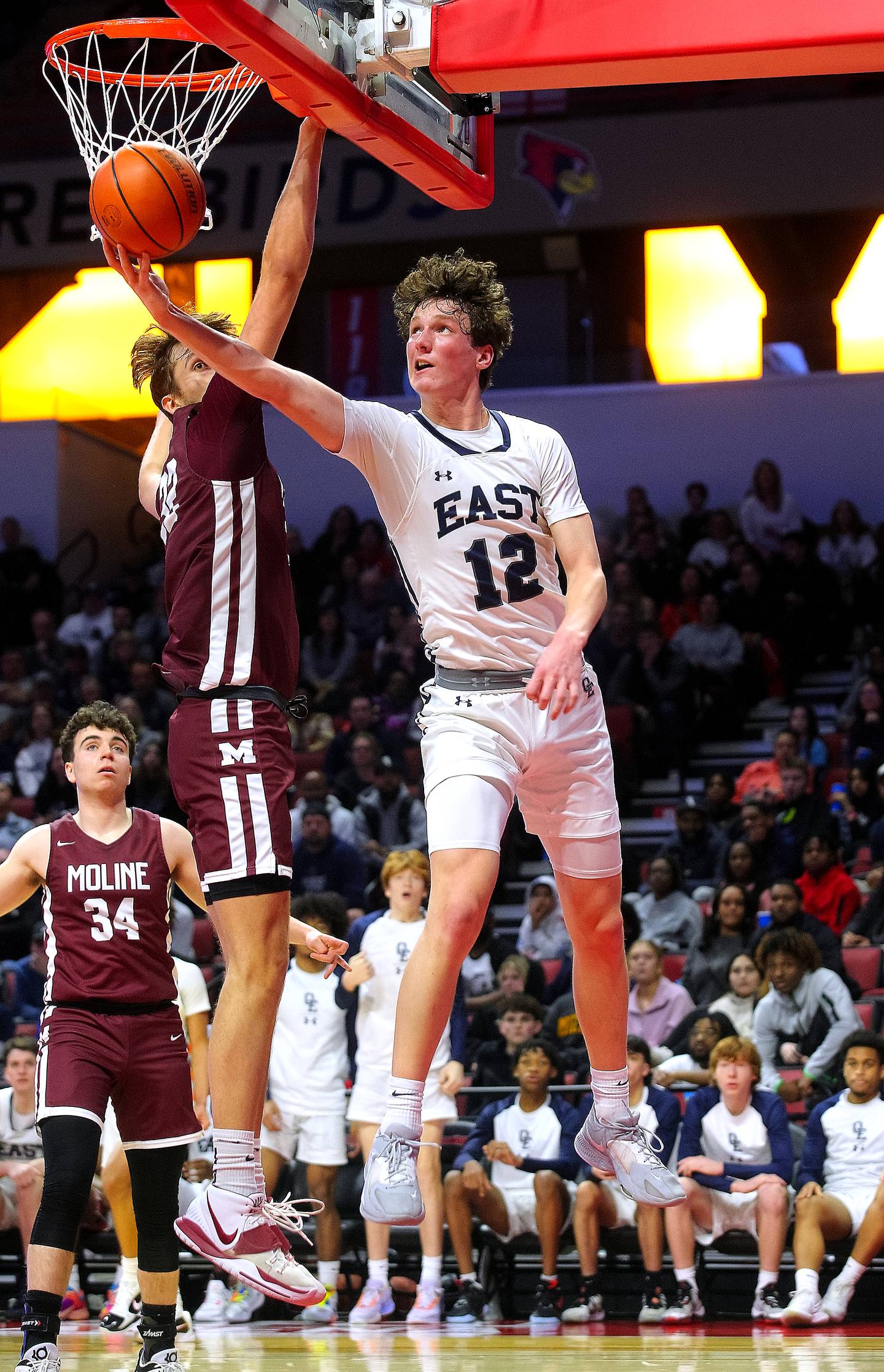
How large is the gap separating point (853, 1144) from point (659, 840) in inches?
223

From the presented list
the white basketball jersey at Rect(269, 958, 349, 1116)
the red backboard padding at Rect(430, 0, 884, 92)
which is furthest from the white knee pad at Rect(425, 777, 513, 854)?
the white basketball jersey at Rect(269, 958, 349, 1116)

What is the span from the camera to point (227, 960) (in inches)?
193

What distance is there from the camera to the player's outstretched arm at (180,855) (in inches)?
240

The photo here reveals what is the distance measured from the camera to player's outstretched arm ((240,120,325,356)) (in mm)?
4848

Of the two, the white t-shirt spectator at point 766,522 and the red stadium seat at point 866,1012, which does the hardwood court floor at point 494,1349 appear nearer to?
the red stadium seat at point 866,1012

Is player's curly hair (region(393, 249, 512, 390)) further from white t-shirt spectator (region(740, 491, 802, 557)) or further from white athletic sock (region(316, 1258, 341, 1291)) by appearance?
white t-shirt spectator (region(740, 491, 802, 557))

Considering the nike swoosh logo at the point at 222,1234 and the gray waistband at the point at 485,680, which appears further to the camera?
the gray waistband at the point at 485,680

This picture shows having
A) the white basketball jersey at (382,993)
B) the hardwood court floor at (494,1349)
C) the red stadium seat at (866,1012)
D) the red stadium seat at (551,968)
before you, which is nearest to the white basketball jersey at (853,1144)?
the hardwood court floor at (494,1349)

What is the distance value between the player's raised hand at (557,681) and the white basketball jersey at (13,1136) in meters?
6.26

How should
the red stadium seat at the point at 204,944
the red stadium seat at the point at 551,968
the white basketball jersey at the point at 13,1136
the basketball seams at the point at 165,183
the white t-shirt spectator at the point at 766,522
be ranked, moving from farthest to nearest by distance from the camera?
the white t-shirt spectator at the point at 766,522 < the red stadium seat at the point at 204,944 < the red stadium seat at the point at 551,968 < the white basketball jersey at the point at 13,1136 < the basketball seams at the point at 165,183

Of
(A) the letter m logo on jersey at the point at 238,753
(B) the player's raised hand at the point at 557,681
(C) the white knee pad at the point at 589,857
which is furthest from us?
(C) the white knee pad at the point at 589,857

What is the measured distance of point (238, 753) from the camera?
489cm

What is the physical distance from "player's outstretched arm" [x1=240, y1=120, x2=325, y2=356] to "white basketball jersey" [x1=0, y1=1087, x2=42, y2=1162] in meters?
6.07

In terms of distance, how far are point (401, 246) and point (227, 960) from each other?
16.7 m
